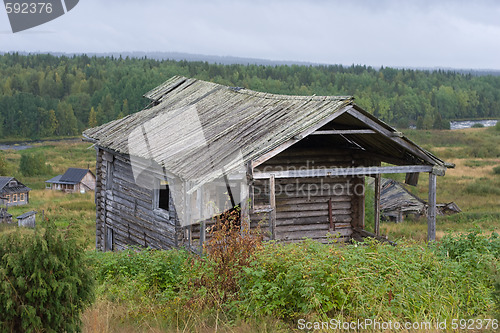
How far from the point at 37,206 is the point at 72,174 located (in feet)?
26.7

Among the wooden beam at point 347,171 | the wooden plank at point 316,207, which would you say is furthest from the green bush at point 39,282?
the wooden plank at point 316,207

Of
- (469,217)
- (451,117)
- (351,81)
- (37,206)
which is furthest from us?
(351,81)

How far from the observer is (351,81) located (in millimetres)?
133250

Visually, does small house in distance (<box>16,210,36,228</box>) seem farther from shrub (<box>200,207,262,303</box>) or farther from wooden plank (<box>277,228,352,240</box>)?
shrub (<box>200,207,262,303</box>)

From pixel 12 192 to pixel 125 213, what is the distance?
3464 centimetres

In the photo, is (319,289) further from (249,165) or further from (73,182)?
(73,182)

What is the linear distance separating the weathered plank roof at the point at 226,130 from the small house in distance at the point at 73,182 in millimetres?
37304

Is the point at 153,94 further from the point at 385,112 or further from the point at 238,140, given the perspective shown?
the point at 385,112

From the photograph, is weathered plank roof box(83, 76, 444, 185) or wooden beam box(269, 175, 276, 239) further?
wooden beam box(269, 175, 276, 239)

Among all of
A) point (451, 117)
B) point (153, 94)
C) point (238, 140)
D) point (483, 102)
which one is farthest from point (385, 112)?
point (238, 140)

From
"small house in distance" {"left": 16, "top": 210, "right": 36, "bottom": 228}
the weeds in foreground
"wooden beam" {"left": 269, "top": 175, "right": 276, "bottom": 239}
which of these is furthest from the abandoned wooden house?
"small house in distance" {"left": 16, "top": 210, "right": 36, "bottom": 228}

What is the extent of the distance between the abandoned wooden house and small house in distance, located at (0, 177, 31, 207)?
3218 centimetres

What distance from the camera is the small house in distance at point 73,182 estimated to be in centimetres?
5344

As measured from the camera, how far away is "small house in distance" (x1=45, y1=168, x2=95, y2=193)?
175 ft
